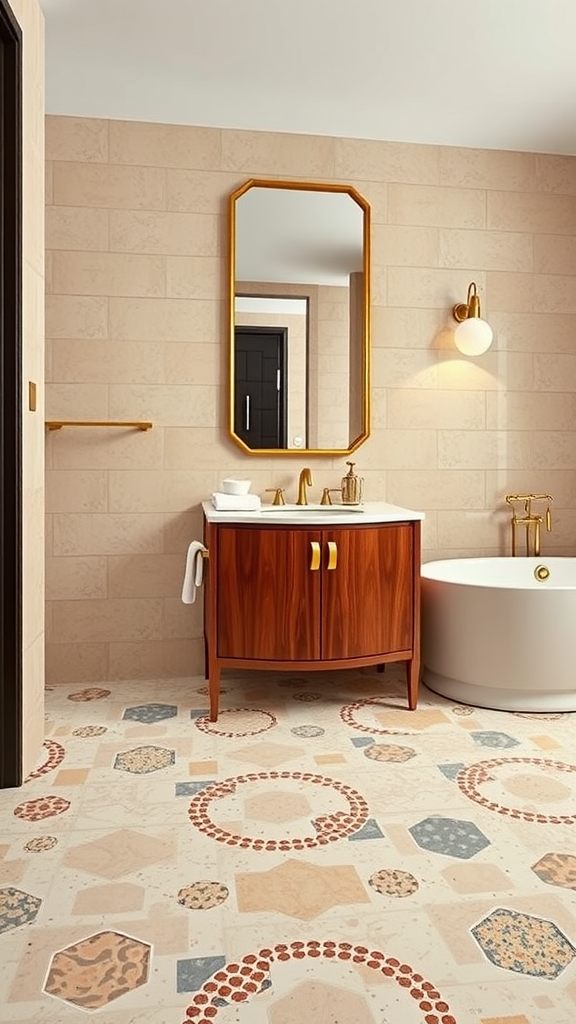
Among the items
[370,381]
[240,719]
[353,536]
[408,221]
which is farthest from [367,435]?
[240,719]

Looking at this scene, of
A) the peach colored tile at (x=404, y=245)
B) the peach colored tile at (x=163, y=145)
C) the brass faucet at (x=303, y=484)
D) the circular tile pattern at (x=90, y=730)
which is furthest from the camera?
→ the peach colored tile at (x=404, y=245)

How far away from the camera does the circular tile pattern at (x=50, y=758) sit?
250 centimetres

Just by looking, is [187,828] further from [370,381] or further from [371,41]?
[371,41]

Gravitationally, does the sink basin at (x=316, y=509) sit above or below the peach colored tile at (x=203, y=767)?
above

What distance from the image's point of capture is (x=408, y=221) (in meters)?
3.65

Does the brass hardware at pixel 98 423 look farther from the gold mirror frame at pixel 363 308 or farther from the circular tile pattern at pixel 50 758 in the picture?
the circular tile pattern at pixel 50 758

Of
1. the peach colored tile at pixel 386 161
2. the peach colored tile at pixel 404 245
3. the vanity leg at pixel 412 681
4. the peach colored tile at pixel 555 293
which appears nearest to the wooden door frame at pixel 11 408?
the vanity leg at pixel 412 681

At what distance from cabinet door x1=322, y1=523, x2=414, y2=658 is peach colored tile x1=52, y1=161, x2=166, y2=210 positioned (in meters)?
1.63

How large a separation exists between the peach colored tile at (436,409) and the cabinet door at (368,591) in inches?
30.3

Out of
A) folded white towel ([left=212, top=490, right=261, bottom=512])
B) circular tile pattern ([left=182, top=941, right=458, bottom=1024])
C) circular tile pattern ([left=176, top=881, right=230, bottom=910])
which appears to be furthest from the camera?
folded white towel ([left=212, top=490, right=261, bottom=512])

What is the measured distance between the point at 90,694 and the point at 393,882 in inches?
71.3

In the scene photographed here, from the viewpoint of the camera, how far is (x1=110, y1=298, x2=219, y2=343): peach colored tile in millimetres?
3434

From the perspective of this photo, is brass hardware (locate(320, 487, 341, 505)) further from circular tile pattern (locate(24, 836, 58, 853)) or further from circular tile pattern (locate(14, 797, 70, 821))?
circular tile pattern (locate(24, 836, 58, 853))

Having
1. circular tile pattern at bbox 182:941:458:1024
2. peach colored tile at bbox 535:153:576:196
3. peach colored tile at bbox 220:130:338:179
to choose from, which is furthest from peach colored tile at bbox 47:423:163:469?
circular tile pattern at bbox 182:941:458:1024
